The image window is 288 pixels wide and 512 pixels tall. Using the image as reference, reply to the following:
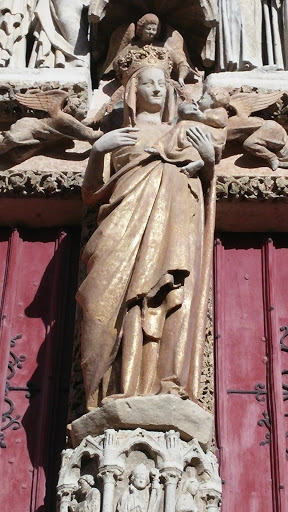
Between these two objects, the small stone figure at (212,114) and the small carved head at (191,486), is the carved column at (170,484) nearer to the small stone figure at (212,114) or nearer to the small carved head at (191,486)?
the small carved head at (191,486)

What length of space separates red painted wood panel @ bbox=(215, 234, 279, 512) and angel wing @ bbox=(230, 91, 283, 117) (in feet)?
2.35

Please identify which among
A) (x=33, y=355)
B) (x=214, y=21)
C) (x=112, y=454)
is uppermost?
(x=214, y=21)

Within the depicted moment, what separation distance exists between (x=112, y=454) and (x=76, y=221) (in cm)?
190

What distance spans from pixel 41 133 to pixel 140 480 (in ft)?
7.63

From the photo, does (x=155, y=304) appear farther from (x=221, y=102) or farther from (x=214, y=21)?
(x=214, y=21)

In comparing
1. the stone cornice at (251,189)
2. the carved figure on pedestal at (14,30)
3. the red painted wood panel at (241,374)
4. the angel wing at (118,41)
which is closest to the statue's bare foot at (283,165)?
the stone cornice at (251,189)

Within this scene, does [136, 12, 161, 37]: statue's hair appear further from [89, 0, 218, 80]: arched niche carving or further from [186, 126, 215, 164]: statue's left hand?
[186, 126, 215, 164]: statue's left hand

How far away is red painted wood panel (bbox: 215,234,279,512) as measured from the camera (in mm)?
4816

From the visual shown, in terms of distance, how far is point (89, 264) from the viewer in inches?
182

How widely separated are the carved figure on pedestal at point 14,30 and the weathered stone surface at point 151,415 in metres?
2.61

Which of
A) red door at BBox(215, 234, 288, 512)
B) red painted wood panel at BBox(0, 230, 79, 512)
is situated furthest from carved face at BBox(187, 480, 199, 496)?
red painted wood panel at BBox(0, 230, 79, 512)

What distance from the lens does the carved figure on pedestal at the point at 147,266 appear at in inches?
171

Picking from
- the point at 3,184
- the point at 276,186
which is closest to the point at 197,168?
the point at 276,186

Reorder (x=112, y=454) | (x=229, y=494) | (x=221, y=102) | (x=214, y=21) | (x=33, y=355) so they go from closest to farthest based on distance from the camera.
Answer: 1. (x=112, y=454)
2. (x=229, y=494)
3. (x=33, y=355)
4. (x=221, y=102)
5. (x=214, y=21)
